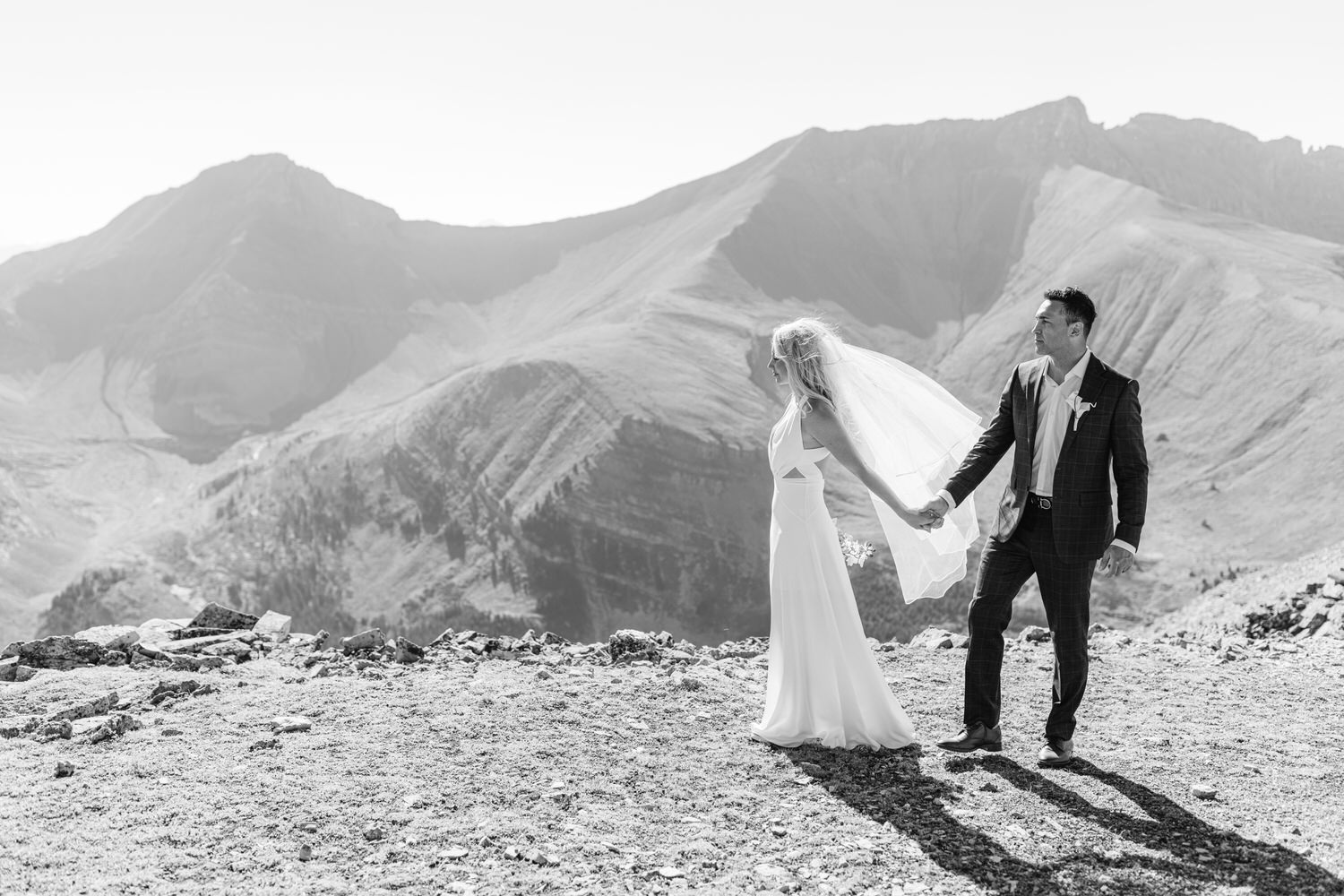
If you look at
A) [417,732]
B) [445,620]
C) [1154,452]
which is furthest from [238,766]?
[1154,452]

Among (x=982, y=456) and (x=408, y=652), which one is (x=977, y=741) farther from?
(x=408, y=652)

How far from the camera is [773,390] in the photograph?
11706 centimetres

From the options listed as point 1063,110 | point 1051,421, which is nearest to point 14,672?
point 1051,421

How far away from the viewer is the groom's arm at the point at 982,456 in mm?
6855

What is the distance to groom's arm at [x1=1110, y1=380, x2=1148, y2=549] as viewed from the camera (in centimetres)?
615

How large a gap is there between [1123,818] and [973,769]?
1.00 m

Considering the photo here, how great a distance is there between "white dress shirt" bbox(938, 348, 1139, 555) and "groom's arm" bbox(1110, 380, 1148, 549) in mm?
278

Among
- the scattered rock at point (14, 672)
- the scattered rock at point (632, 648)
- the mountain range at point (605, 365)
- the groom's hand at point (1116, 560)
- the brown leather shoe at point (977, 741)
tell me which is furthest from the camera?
the mountain range at point (605, 365)

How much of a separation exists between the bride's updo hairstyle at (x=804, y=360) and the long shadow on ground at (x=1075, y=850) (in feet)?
7.89

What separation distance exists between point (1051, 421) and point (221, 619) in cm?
992

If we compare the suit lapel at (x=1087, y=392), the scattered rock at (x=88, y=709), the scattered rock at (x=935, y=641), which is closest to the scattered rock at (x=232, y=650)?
the scattered rock at (x=88, y=709)

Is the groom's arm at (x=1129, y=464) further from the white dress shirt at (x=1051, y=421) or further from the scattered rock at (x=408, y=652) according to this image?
the scattered rock at (x=408, y=652)

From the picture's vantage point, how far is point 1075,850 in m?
5.25

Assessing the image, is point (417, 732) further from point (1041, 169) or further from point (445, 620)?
point (1041, 169)
